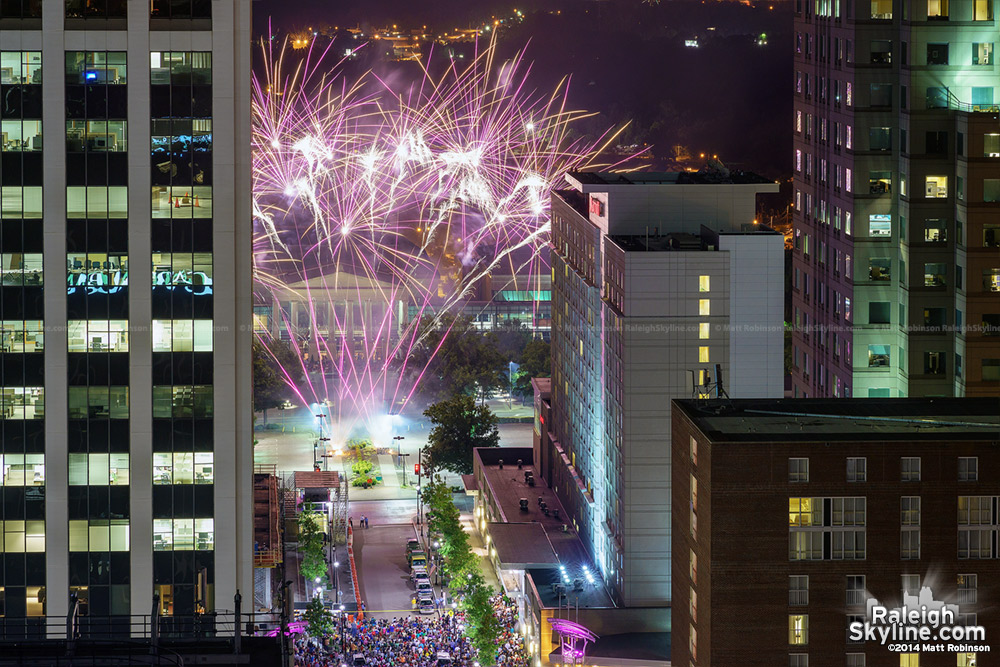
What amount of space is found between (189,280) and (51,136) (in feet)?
27.6

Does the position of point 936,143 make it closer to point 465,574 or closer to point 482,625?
point 482,625

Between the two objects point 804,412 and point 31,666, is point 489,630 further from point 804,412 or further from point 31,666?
point 31,666

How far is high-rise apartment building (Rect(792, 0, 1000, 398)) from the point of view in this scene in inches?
3533

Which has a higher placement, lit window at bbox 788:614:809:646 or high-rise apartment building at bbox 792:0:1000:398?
high-rise apartment building at bbox 792:0:1000:398

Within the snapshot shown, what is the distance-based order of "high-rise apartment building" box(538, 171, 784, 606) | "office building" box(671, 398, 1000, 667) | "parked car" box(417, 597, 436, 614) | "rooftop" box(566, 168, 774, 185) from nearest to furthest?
1. "office building" box(671, 398, 1000, 667)
2. "high-rise apartment building" box(538, 171, 784, 606)
3. "rooftop" box(566, 168, 774, 185)
4. "parked car" box(417, 597, 436, 614)

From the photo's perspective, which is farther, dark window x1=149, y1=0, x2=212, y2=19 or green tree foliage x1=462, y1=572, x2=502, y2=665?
green tree foliage x1=462, y1=572, x2=502, y2=665

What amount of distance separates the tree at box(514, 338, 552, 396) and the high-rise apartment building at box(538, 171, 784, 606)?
7829 centimetres

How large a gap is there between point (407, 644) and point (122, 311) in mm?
36606

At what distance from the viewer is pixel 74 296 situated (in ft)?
237

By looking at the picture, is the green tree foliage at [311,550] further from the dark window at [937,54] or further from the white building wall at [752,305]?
the dark window at [937,54]

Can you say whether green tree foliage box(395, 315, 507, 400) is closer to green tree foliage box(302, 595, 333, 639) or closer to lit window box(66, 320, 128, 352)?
green tree foliage box(302, 595, 333, 639)

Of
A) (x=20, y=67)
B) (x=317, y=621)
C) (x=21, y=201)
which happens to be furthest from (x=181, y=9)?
(x=317, y=621)

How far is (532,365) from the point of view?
630ft

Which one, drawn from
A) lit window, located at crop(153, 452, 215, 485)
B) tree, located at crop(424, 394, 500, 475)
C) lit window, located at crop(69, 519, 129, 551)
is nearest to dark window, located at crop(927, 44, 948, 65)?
lit window, located at crop(153, 452, 215, 485)
